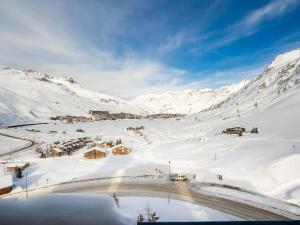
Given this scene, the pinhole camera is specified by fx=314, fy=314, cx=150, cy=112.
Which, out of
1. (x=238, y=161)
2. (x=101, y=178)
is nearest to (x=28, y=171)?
(x=101, y=178)

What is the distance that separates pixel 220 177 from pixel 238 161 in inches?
322

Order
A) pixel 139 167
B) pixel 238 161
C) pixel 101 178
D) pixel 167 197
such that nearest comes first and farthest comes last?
pixel 167 197, pixel 101 178, pixel 238 161, pixel 139 167

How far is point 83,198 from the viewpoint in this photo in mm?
4211

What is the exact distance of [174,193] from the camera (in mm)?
41375

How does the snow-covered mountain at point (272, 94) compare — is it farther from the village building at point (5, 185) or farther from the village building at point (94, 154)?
the village building at point (5, 185)

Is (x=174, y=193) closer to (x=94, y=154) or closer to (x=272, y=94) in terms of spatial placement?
(x=94, y=154)

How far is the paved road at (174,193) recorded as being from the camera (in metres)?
33.6

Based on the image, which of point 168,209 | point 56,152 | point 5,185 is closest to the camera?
point 168,209

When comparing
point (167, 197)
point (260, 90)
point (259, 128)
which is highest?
point (260, 90)

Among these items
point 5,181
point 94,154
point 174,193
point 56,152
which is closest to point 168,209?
point 174,193

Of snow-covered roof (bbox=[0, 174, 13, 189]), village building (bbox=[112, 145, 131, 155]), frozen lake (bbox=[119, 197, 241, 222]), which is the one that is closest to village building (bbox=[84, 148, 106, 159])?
village building (bbox=[112, 145, 131, 155])

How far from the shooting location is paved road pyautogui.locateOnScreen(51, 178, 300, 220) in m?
33.6

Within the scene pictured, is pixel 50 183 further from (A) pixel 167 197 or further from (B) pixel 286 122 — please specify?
(B) pixel 286 122

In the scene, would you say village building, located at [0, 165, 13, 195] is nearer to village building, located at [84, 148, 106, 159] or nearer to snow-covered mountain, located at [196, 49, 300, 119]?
village building, located at [84, 148, 106, 159]
